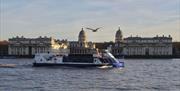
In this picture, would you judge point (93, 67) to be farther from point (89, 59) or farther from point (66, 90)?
point (66, 90)

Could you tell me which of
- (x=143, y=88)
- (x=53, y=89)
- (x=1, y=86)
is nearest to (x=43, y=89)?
(x=53, y=89)

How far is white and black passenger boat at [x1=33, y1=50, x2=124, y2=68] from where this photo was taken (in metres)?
88.6

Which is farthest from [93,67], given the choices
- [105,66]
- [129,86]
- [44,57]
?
[129,86]

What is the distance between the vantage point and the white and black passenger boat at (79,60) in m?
88.6

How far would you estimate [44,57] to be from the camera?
9212cm

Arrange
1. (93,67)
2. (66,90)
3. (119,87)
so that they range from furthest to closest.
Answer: (93,67) → (119,87) → (66,90)

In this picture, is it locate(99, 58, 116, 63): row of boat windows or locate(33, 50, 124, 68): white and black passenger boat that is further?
locate(99, 58, 116, 63): row of boat windows

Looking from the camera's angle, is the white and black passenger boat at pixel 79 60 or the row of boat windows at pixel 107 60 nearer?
the white and black passenger boat at pixel 79 60

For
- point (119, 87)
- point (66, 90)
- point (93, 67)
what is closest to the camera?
point (66, 90)

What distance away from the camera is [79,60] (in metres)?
90.5

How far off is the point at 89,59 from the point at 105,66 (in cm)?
317

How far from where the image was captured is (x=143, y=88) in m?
41.9

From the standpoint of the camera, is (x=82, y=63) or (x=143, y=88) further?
(x=82, y=63)

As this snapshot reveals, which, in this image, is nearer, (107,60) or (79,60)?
(107,60)
